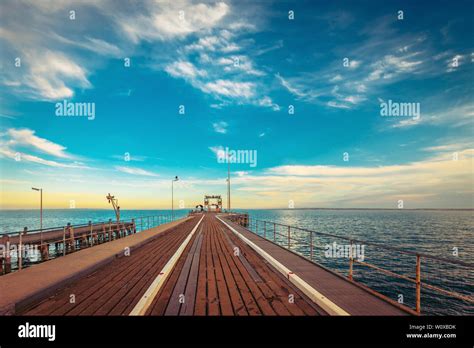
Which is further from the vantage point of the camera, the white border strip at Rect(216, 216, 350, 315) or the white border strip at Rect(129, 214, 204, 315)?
the white border strip at Rect(129, 214, 204, 315)

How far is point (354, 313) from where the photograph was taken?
14.0 feet

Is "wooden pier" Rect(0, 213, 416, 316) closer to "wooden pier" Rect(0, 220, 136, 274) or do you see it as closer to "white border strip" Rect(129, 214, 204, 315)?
"white border strip" Rect(129, 214, 204, 315)

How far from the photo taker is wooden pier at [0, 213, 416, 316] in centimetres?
456

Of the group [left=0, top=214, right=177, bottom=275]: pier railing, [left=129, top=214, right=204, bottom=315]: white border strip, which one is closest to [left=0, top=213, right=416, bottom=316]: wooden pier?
[left=129, top=214, right=204, bottom=315]: white border strip

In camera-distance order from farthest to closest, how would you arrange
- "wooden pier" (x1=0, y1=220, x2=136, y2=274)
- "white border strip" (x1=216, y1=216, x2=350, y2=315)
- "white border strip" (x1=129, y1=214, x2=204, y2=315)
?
"wooden pier" (x1=0, y1=220, x2=136, y2=274) < "white border strip" (x1=129, y1=214, x2=204, y2=315) < "white border strip" (x1=216, y1=216, x2=350, y2=315)

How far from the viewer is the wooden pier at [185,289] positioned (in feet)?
15.0

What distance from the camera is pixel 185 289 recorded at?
Answer: 18.7 ft

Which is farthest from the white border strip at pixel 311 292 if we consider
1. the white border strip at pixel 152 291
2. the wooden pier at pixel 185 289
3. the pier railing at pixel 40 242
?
the pier railing at pixel 40 242

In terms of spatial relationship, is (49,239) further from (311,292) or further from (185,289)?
(311,292)

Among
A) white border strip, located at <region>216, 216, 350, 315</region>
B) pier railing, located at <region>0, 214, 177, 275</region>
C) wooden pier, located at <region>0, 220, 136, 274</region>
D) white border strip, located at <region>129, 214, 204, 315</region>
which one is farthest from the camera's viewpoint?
wooden pier, located at <region>0, 220, 136, 274</region>

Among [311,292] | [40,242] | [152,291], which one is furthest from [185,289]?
[40,242]
